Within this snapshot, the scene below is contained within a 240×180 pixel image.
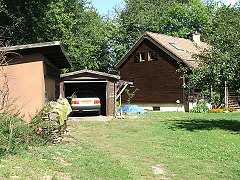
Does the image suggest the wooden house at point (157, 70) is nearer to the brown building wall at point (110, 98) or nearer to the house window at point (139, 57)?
the house window at point (139, 57)

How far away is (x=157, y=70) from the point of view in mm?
27172

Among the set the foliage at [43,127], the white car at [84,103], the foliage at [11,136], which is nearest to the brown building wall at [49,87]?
the foliage at [43,127]

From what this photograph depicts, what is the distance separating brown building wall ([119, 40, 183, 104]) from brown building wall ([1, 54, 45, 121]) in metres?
17.0

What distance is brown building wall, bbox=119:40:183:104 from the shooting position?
2572 centimetres

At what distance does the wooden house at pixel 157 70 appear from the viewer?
25391mm

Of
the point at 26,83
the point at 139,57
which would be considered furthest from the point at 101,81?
the point at 139,57

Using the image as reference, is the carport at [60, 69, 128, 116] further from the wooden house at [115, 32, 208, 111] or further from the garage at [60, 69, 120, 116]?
the wooden house at [115, 32, 208, 111]

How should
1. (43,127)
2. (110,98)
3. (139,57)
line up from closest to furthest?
(43,127), (110,98), (139,57)

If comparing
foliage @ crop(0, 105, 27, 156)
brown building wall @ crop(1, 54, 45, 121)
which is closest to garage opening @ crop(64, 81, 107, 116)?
brown building wall @ crop(1, 54, 45, 121)

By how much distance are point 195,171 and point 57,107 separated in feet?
17.7

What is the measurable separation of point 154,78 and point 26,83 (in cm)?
1855

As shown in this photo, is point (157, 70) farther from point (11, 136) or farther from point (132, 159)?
point (11, 136)

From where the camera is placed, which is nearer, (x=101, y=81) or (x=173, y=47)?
(x=101, y=81)

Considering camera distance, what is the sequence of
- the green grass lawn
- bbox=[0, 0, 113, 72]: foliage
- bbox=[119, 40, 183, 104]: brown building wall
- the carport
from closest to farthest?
the green grass lawn → the carport → bbox=[0, 0, 113, 72]: foliage → bbox=[119, 40, 183, 104]: brown building wall
